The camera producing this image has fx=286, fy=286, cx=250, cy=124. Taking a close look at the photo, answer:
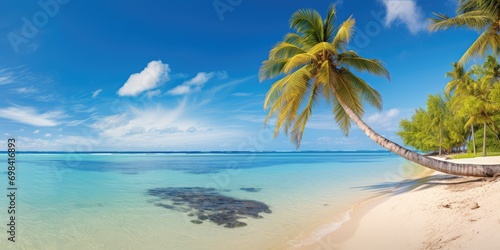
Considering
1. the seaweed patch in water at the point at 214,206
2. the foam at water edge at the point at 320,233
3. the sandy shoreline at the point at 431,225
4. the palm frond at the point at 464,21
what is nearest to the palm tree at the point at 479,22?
the palm frond at the point at 464,21

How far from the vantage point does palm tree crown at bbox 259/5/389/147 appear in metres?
9.62

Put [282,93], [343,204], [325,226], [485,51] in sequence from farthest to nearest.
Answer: [485,51] < [343,204] < [282,93] < [325,226]

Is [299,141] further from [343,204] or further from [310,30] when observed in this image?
[310,30]

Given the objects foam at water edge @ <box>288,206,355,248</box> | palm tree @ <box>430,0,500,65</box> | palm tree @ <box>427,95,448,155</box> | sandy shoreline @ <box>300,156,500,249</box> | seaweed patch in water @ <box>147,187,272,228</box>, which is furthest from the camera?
palm tree @ <box>427,95,448,155</box>

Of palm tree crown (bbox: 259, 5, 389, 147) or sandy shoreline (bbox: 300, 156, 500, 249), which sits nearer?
sandy shoreline (bbox: 300, 156, 500, 249)

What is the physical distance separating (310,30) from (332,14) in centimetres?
113

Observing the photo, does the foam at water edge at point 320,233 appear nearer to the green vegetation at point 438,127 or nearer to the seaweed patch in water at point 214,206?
the seaweed patch in water at point 214,206

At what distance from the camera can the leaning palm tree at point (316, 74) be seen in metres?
9.48

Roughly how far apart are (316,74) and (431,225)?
608 cm

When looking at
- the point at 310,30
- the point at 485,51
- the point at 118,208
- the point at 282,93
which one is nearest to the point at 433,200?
the point at 282,93

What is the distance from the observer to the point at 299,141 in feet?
36.4

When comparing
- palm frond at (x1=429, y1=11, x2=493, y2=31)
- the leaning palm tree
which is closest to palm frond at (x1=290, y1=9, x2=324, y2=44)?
the leaning palm tree

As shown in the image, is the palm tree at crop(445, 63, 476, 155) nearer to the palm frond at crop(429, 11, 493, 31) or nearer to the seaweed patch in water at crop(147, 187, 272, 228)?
the palm frond at crop(429, 11, 493, 31)

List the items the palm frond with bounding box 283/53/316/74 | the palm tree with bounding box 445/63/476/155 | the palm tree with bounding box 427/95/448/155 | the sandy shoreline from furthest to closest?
the palm tree with bounding box 427/95/448/155, the palm tree with bounding box 445/63/476/155, the palm frond with bounding box 283/53/316/74, the sandy shoreline
